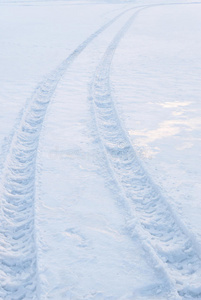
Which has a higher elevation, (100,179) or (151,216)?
(100,179)

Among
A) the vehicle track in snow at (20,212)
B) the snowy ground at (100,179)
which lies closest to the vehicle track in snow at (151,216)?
the snowy ground at (100,179)

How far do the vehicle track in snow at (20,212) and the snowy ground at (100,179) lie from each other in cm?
1

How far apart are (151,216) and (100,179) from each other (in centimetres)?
102

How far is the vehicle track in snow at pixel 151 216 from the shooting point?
363cm

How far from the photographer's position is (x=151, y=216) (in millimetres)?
4520

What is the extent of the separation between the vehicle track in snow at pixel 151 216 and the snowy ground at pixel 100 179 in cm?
1

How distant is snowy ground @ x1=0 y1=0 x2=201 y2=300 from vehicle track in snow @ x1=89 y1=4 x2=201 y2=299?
14mm

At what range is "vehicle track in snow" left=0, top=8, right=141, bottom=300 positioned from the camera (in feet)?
11.7

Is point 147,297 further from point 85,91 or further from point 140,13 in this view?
point 140,13

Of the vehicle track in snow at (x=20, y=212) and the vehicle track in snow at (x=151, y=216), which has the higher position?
the vehicle track in snow at (x=20, y=212)

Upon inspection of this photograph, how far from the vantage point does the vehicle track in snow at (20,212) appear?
3.58 metres

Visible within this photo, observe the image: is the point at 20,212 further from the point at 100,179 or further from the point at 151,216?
the point at 151,216

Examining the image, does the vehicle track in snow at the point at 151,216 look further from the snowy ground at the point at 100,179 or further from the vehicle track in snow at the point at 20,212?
the vehicle track in snow at the point at 20,212

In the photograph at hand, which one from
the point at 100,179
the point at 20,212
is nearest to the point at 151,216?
the point at 100,179
